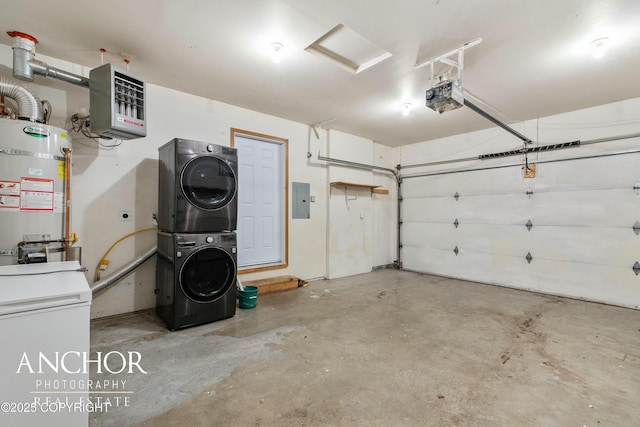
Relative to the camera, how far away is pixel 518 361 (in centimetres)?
223

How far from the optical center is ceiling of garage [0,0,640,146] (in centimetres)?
205

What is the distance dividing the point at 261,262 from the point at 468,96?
3730 millimetres

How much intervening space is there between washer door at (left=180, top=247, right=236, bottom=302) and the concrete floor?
1.14ft

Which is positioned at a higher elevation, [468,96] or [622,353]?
[468,96]

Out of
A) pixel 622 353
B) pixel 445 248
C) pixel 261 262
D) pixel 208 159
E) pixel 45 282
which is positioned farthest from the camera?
pixel 445 248

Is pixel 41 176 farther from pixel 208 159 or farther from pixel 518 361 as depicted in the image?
pixel 518 361

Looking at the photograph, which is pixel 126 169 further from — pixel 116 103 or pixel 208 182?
pixel 208 182

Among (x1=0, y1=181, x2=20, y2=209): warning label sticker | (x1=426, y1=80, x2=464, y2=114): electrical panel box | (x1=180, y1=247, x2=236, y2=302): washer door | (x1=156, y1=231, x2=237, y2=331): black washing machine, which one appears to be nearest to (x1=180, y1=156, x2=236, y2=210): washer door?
(x1=156, y1=231, x2=237, y2=331): black washing machine

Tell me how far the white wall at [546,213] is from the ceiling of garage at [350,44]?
65 centimetres

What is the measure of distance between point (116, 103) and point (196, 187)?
0.96m

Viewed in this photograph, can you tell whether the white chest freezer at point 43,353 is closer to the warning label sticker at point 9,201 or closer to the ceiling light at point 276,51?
the warning label sticker at point 9,201

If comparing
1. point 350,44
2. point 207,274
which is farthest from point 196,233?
point 350,44

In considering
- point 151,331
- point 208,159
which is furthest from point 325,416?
point 208,159

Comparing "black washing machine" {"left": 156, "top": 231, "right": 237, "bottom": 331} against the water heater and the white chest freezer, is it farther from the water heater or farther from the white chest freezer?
the white chest freezer
